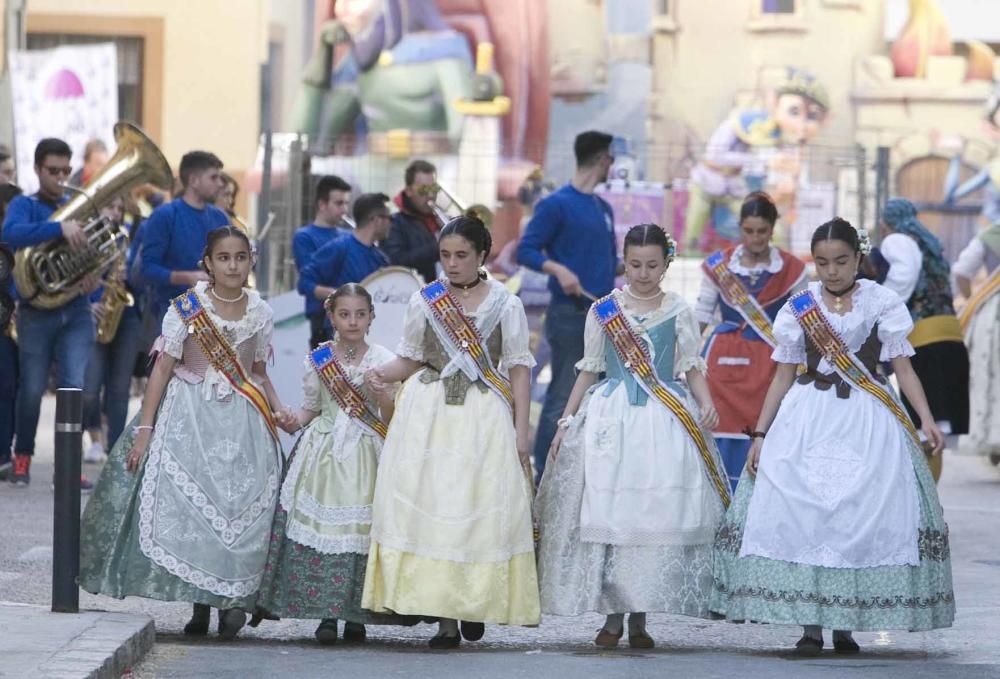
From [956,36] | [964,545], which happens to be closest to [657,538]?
[964,545]

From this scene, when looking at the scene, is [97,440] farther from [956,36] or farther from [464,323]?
[956,36]

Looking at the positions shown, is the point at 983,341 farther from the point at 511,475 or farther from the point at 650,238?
the point at 511,475

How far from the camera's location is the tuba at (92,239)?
39.2 ft

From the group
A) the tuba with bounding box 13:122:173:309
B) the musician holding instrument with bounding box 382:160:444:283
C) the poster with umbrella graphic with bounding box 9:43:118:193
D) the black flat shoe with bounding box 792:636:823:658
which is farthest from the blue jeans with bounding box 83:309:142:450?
the poster with umbrella graphic with bounding box 9:43:118:193

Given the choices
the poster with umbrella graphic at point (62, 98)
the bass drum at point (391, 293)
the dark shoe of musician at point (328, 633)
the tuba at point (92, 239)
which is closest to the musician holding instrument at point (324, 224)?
the bass drum at point (391, 293)

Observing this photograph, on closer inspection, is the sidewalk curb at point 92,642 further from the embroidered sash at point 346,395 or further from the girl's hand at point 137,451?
the embroidered sash at point 346,395

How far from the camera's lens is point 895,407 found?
807 centimetres

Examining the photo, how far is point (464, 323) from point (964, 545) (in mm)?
3941

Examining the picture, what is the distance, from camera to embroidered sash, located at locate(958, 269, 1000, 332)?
14.3 m

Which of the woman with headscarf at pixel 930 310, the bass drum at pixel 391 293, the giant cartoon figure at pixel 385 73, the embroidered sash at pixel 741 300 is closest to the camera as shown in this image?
the embroidered sash at pixel 741 300

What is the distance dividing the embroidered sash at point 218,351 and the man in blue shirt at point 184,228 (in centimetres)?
324

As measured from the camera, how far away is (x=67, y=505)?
7.98m

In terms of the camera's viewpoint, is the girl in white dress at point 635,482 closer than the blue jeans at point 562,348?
Yes

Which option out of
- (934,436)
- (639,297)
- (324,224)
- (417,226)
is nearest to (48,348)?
(324,224)
